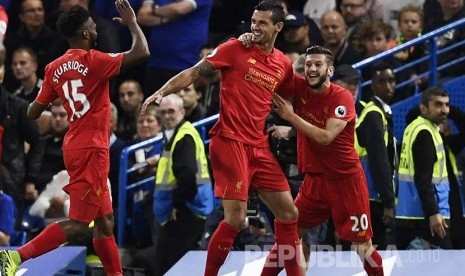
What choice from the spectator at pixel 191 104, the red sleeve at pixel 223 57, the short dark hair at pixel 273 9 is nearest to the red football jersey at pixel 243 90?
the red sleeve at pixel 223 57

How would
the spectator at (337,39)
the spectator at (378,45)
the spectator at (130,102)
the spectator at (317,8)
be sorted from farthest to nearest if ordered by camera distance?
the spectator at (317,8) < the spectator at (130,102) < the spectator at (378,45) < the spectator at (337,39)

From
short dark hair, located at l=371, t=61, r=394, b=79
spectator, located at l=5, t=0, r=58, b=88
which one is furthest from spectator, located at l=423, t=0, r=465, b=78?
spectator, located at l=5, t=0, r=58, b=88

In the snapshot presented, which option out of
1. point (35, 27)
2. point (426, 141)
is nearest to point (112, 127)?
point (35, 27)

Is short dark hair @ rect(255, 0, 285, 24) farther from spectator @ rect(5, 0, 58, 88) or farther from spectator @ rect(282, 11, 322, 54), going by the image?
spectator @ rect(5, 0, 58, 88)

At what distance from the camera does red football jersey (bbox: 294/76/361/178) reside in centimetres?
1307

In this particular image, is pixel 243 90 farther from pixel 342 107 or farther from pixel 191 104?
pixel 191 104

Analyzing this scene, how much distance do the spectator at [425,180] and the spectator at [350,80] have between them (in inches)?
20.9

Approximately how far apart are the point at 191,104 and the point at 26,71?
205 cm

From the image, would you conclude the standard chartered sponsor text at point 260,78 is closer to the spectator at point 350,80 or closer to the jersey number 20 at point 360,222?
the jersey number 20 at point 360,222

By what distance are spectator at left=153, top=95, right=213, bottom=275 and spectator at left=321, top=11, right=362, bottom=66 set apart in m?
2.17

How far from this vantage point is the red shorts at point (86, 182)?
12.6 metres

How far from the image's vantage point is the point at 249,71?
41.9 ft

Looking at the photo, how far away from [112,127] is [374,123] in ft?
10.2

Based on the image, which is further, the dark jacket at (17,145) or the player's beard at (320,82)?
the dark jacket at (17,145)
